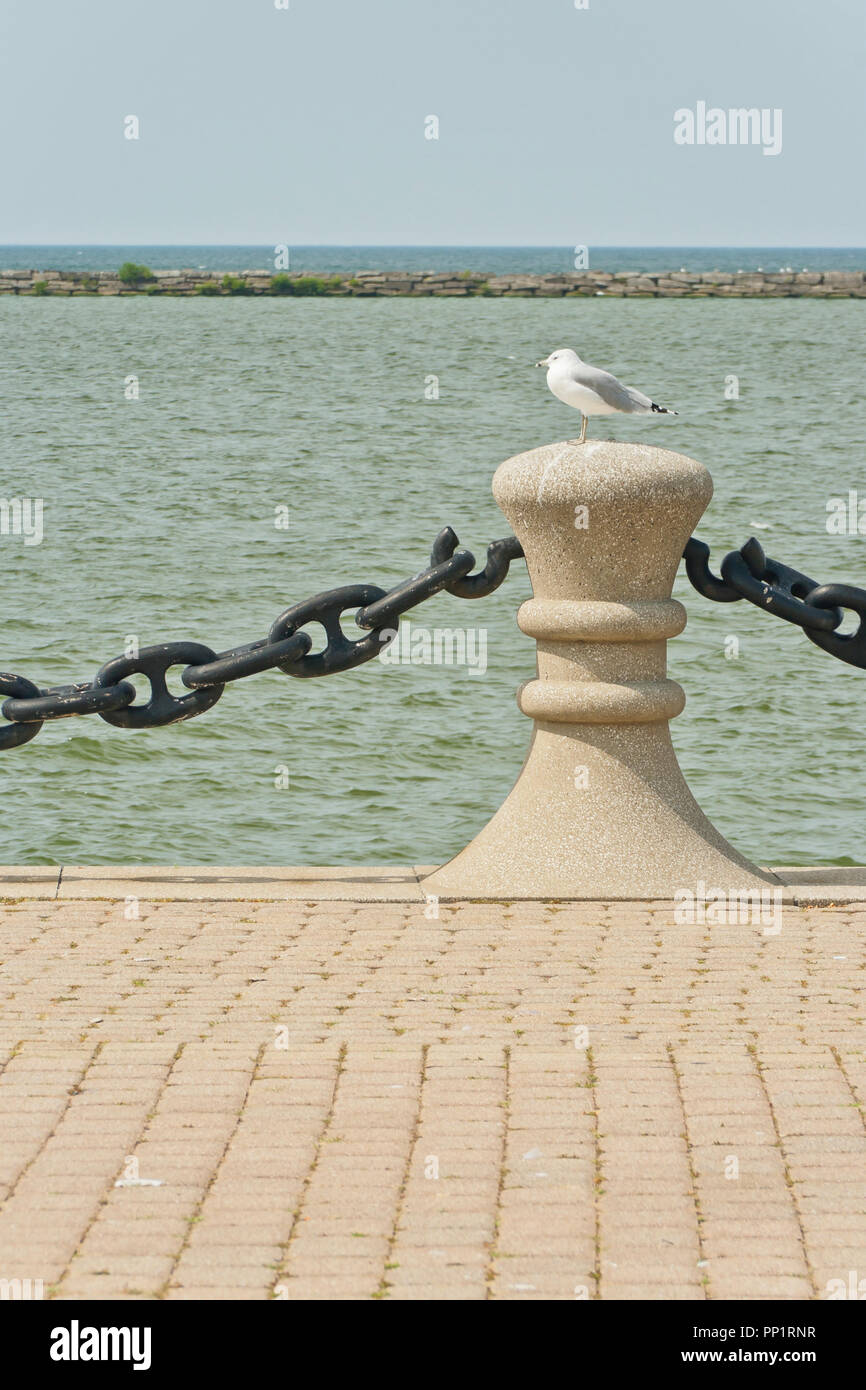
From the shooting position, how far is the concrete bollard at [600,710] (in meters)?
6.09

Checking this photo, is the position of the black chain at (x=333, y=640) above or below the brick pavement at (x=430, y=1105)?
above

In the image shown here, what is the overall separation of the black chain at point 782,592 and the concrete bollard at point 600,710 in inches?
5.9

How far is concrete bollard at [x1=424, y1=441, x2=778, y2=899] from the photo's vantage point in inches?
240

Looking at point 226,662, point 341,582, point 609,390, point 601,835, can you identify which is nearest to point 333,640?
point 226,662

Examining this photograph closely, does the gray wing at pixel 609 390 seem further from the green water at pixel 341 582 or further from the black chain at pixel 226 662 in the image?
the green water at pixel 341 582

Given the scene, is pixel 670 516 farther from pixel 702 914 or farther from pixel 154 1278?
pixel 154 1278

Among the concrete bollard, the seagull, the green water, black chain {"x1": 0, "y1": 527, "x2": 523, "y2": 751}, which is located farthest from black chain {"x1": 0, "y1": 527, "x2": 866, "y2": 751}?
the green water

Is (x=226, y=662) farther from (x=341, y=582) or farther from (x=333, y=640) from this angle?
(x=341, y=582)

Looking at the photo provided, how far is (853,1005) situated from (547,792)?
59.7 inches

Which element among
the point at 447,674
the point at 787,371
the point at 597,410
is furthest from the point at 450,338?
the point at 597,410

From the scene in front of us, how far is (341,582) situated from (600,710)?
11878mm

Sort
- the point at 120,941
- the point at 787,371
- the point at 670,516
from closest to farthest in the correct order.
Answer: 1. the point at 120,941
2. the point at 670,516
3. the point at 787,371

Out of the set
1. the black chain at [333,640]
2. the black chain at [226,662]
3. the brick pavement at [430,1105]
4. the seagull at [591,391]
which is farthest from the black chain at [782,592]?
the brick pavement at [430,1105]

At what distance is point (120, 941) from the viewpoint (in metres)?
5.69
